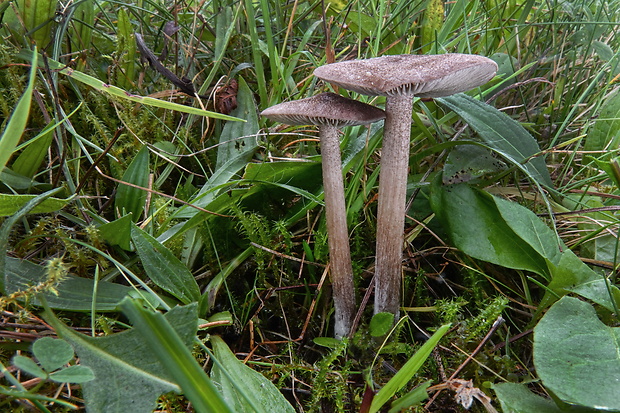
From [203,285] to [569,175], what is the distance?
6.07 feet

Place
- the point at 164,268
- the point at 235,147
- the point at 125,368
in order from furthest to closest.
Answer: the point at 235,147, the point at 164,268, the point at 125,368

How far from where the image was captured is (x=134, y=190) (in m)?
1.90

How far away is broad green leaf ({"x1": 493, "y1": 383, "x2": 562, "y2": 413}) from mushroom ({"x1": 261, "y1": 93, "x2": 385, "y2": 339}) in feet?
2.12

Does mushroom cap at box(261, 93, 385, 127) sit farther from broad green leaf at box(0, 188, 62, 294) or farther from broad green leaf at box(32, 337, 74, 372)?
broad green leaf at box(32, 337, 74, 372)

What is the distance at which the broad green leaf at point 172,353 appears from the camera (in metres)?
0.79

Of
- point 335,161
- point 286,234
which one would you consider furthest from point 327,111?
point 286,234

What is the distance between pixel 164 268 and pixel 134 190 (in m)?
0.47

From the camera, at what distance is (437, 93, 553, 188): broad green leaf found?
6.21 ft

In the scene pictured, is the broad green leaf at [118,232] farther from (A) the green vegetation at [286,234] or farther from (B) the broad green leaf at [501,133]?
(B) the broad green leaf at [501,133]

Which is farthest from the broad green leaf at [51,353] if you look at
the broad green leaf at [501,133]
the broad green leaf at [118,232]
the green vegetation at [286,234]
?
the broad green leaf at [501,133]

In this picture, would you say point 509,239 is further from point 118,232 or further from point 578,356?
point 118,232

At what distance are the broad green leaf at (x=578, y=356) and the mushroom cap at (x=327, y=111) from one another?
86 centimetres

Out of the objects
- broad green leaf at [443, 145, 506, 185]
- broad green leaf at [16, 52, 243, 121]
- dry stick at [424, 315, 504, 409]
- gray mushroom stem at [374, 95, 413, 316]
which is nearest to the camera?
dry stick at [424, 315, 504, 409]

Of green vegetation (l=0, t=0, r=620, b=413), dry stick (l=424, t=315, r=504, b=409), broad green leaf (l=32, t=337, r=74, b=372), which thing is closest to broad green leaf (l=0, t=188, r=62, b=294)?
green vegetation (l=0, t=0, r=620, b=413)
